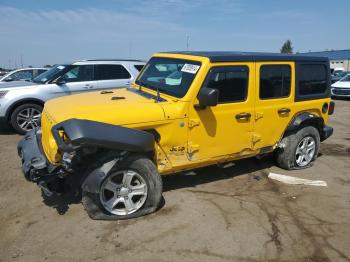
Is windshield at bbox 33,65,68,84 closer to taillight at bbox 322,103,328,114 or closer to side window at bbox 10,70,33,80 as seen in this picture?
taillight at bbox 322,103,328,114

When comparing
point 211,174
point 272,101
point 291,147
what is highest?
point 272,101

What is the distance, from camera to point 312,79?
5.81 metres

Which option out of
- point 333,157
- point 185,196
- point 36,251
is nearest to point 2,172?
point 36,251

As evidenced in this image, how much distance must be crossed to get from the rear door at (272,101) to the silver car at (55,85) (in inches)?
186

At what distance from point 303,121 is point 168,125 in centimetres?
258

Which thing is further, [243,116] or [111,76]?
[111,76]

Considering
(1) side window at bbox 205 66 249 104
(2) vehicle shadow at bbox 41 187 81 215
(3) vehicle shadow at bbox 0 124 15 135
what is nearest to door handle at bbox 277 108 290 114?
(1) side window at bbox 205 66 249 104

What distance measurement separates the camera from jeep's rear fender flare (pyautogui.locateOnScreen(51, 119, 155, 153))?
137 inches

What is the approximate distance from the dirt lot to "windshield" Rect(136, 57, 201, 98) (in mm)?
1426

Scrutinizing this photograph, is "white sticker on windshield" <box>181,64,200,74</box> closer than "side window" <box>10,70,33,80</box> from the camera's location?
Yes

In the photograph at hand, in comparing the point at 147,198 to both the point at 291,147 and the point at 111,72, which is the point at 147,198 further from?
the point at 111,72

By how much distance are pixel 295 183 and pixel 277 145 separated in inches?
25.6

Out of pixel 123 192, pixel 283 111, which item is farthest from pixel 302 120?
pixel 123 192

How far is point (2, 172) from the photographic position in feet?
18.3
